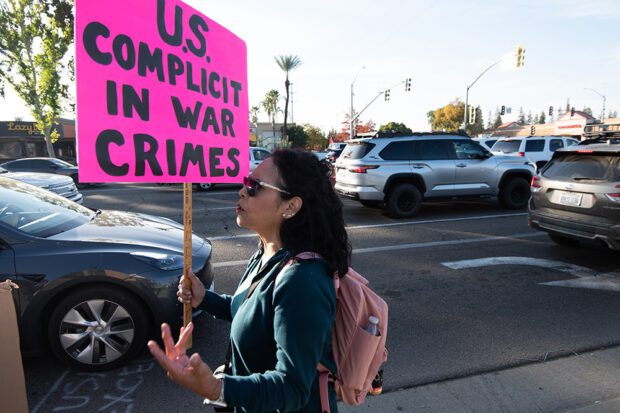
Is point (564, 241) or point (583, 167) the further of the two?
point (564, 241)

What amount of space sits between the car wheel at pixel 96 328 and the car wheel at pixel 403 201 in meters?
7.08

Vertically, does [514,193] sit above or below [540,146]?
below

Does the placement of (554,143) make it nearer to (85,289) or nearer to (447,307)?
(447,307)

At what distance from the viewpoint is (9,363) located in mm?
1396

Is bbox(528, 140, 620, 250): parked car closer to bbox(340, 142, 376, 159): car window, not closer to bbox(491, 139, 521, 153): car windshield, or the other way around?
bbox(340, 142, 376, 159): car window

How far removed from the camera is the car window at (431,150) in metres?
9.80

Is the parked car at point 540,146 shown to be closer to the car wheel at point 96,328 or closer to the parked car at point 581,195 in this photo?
the parked car at point 581,195

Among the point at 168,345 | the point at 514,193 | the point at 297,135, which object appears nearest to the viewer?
the point at 168,345

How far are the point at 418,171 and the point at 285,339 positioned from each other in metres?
8.94

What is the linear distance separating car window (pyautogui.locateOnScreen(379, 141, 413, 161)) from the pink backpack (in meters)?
8.41

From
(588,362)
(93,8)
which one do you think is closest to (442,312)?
(588,362)

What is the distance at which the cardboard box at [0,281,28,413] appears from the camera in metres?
1.37

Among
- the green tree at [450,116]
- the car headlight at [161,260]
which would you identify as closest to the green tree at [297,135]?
the green tree at [450,116]

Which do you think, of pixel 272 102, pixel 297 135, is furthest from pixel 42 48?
pixel 272 102
